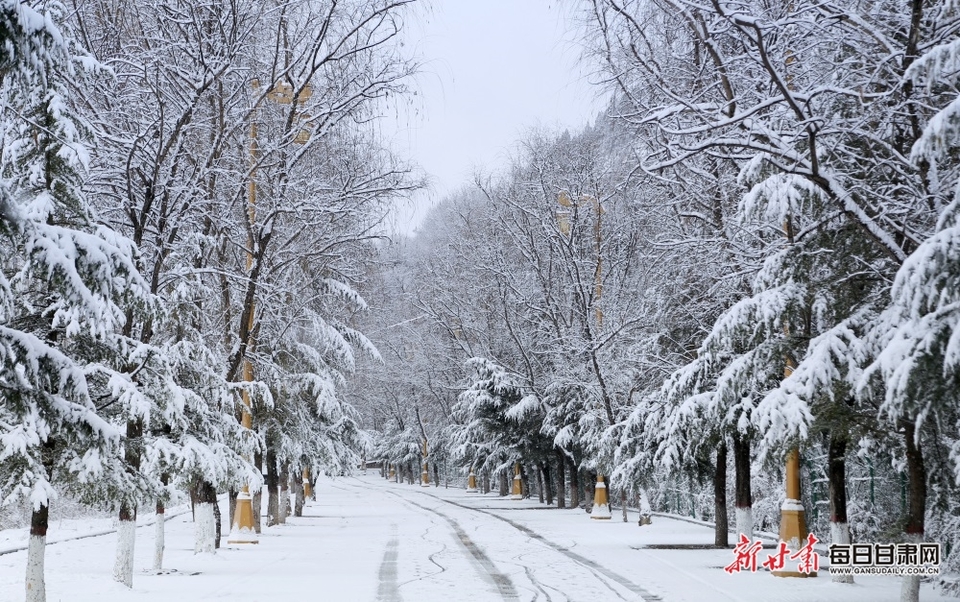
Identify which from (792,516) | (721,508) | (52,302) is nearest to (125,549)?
(52,302)

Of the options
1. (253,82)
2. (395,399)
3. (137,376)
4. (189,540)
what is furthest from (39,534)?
(395,399)

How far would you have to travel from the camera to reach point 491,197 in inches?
1387

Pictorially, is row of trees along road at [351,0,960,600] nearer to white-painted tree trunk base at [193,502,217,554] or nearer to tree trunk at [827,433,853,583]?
tree trunk at [827,433,853,583]

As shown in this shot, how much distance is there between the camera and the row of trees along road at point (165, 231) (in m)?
8.77

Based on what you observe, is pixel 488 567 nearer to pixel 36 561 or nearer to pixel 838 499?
pixel 838 499

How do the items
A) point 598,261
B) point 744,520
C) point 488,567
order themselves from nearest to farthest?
point 488,567 < point 744,520 < point 598,261

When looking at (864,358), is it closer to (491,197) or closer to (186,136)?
(186,136)

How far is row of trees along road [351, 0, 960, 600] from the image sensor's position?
8484mm

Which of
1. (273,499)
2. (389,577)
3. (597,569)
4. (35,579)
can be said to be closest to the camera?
(35,579)

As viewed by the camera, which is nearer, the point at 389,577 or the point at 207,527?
the point at 389,577

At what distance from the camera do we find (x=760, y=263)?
41.3 ft

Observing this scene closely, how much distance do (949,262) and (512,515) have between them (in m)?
26.9

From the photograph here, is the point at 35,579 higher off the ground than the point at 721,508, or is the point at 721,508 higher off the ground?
the point at 721,508

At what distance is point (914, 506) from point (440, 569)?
25.9ft
